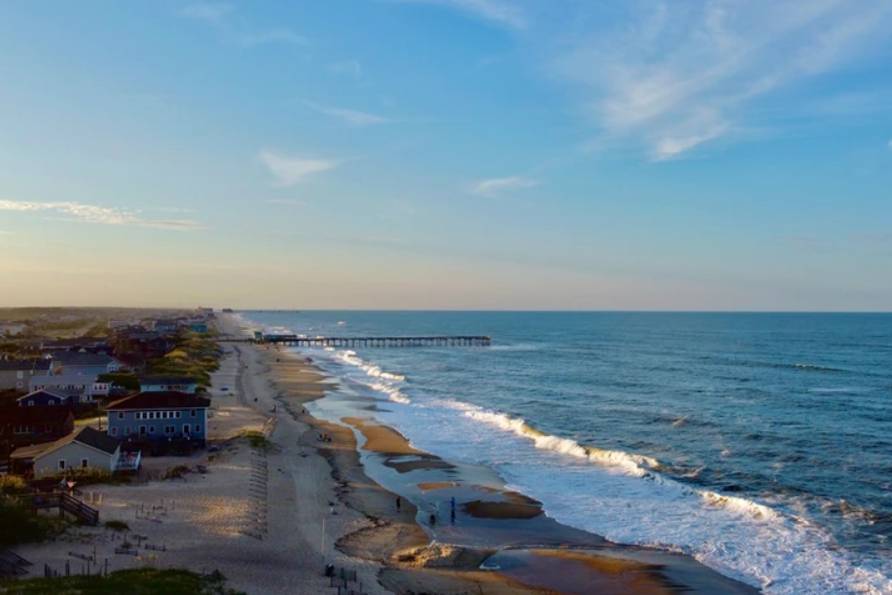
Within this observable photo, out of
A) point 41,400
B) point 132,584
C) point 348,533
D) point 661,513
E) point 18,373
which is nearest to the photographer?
point 132,584

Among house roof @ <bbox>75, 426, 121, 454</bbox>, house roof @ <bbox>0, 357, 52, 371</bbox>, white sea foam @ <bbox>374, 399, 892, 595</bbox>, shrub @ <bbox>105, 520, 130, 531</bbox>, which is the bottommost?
white sea foam @ <bbox>374, 399, 892, 595</bbox>

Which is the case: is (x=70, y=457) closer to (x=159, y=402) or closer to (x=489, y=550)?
(x=159, y=402)

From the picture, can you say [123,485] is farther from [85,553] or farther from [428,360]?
[428,360]

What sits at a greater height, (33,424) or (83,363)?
(83,363)

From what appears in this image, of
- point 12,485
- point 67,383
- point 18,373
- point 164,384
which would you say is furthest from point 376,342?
point 12,485

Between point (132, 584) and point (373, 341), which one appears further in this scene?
point (373, 341)

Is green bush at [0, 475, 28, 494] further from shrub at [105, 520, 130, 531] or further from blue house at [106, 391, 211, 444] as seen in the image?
blue house at [106, 391, 211, 444]

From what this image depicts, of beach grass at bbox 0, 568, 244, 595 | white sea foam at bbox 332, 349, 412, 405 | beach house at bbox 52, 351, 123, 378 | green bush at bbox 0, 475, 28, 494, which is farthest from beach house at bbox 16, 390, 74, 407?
beach grass at bbox 0, 568, 244, 595
